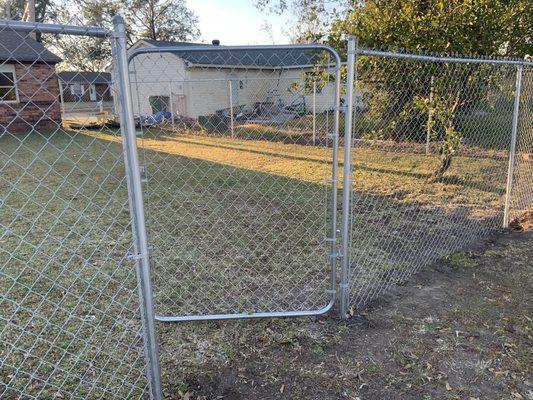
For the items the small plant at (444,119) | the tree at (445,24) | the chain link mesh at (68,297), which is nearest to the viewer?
the chain link mesh at (68,297)

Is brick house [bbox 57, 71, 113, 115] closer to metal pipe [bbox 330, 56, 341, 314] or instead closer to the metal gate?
the metal gate

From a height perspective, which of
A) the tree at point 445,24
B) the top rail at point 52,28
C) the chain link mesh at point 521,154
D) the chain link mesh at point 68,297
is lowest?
the chain link mesh at point 68,297

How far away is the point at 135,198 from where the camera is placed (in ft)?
6.48

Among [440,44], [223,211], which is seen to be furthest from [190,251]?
[440,44]

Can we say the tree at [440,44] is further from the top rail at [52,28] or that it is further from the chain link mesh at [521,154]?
the top rail at [52,28]

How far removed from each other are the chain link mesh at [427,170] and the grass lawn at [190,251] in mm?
35

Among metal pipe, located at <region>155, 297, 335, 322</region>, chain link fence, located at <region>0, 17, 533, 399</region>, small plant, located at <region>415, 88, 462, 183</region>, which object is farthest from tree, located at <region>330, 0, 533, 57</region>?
metal pipe, located at <region>155, 297, 335, 322</region>

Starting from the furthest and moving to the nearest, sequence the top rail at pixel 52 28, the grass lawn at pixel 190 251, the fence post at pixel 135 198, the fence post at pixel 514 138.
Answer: the fence post at pixel 514 138 → the grass lawn at pixel 190 251 → the fence post at pixel 135 198 → the top rail at pixel 52 28

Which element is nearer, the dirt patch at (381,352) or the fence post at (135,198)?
the fence post at (135,198)

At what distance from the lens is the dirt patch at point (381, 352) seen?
97.9 inches

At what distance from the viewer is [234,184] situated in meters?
7.60

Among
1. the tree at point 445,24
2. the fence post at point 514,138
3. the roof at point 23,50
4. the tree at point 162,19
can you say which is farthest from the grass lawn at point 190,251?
the tree at point 162,19

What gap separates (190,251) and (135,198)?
2.64 metres

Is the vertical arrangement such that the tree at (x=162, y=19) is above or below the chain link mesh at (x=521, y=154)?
above
